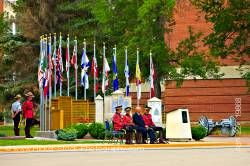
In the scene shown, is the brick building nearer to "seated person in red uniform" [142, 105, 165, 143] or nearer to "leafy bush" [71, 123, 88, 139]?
"leafy bush" [71, 123, 88, 139]

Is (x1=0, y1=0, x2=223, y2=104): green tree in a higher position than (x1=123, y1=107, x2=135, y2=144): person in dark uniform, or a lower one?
higher

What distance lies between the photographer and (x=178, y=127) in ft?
95.7

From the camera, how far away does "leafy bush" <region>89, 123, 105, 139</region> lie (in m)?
29.9

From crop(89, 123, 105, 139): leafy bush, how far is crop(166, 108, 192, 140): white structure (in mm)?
2821

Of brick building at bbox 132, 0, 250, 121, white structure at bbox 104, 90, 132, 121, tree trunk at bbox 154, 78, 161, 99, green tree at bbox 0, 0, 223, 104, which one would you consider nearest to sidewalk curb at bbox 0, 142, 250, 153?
white structure at bbox 104, 90, 132, 121

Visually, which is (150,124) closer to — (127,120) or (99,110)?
(127,120)

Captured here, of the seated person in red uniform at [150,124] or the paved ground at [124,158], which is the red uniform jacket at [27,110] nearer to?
the seated person in red uniform at [150,124]

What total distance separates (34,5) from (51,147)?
93.7ft

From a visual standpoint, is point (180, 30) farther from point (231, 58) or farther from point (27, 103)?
point (27, 103)

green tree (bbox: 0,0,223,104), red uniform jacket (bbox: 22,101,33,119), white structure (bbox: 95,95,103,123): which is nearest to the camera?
red uniform jacket (bbox: 22,101,33,119)

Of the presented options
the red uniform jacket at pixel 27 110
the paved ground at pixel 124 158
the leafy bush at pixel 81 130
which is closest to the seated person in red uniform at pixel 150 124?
the leafy bush at pixel 81 130

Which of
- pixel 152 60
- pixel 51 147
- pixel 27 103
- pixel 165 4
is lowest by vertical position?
pixel 51 147

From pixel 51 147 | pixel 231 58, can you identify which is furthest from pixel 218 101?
pixel 51 147

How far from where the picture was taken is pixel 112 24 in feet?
139
